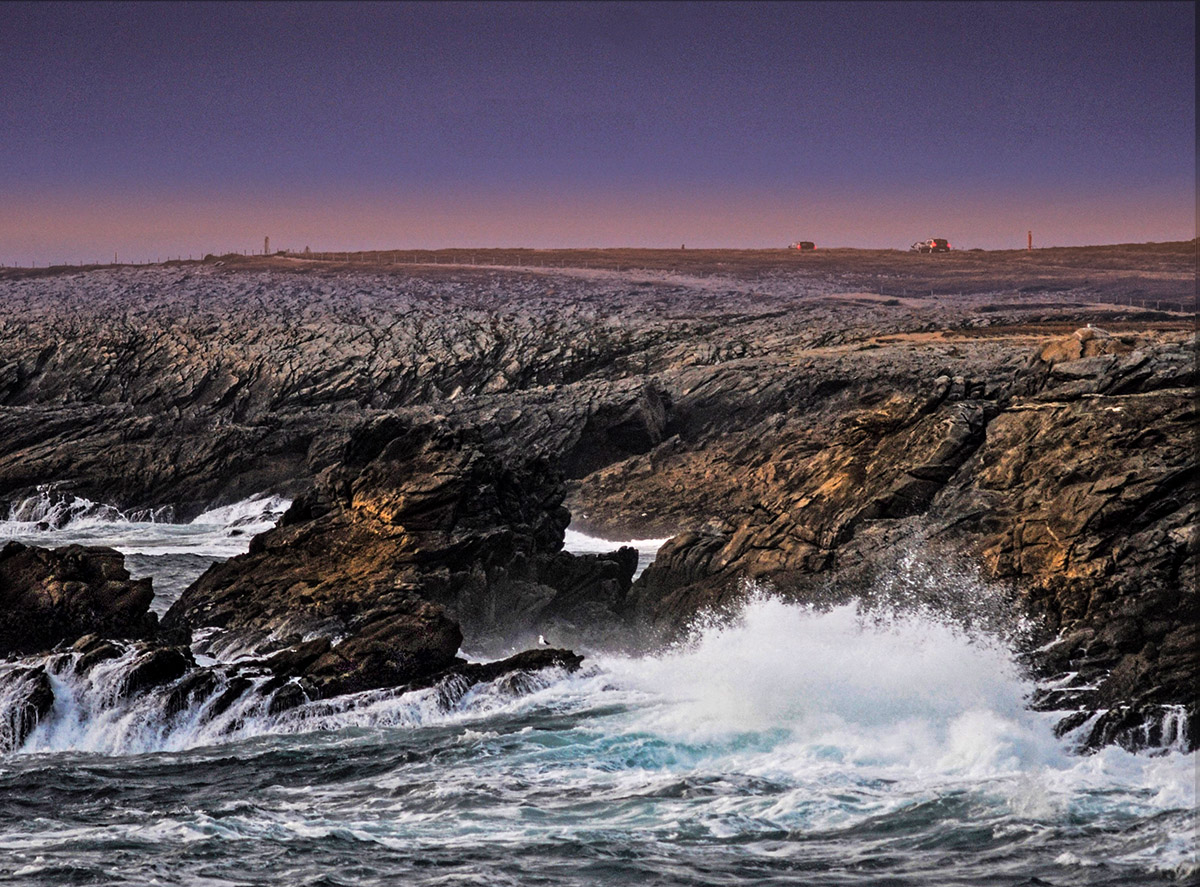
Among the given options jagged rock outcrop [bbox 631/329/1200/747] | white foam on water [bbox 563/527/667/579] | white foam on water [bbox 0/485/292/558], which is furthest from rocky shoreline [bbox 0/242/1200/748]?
white foam on water [bbox 0/485/292/558]

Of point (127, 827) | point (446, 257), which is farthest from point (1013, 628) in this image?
point (446, 257)

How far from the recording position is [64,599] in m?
28.4

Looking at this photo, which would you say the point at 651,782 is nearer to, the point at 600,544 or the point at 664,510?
the point at 600,544

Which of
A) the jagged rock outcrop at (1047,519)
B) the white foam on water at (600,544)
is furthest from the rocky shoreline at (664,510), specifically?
the white foam on water at (600,544)

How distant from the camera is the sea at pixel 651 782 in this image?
58.9 ft

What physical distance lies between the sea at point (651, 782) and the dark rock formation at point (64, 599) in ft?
11.2

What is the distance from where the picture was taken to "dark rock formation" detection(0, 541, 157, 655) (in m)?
28.0

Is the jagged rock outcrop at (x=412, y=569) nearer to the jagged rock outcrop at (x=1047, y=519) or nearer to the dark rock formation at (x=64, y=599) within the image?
the dark rock formation at (x=64, y=599)

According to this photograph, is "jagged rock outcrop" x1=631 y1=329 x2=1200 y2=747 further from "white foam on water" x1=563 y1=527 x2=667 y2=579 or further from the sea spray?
"white foam on water" x1=563 y1=527 x2=667 y2=579

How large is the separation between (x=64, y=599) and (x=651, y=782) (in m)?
14.3

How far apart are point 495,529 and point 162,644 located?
344 inches

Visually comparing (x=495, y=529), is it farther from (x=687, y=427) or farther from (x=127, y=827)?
(x=687, y=427)

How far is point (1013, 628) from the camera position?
25.5m

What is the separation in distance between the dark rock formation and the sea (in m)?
3.41
